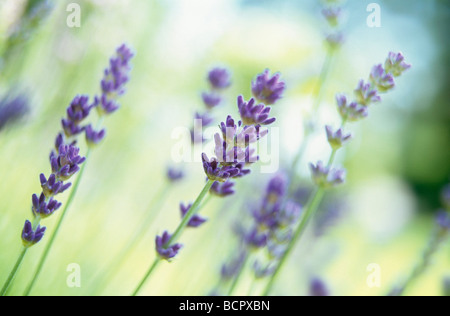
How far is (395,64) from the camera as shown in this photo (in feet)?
2.64

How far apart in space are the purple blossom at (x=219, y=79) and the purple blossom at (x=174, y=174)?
0.82 ft

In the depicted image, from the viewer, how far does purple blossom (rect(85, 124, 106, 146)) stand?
0.78 m

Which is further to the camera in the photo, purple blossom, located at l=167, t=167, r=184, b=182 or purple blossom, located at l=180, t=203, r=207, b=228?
purple blossom, located at l=167, t=167, r=184, b=182

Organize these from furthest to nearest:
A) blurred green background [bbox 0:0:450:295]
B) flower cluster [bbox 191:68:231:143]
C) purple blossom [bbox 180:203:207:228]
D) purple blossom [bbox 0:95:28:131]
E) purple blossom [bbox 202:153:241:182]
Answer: blurred green background [bbox 0:0:450:295], flower cluster [bbox 191:68:231:143], purple blossom [bbox 0:95:28:131], purple blossom [bbox 180:203:207:228], purple blossom [bbox 202:153:241:182]

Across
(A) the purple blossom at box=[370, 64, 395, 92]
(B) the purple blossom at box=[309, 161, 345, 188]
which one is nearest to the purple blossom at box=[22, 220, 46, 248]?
(B) the purple blossom at box=[309, 161, 345, 188]

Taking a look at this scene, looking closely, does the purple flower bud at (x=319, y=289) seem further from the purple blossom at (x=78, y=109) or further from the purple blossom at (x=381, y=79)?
the purple blossom at (x=78, y=109)

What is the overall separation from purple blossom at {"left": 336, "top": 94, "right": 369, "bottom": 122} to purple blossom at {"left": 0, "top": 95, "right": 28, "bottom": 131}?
2.21 ft

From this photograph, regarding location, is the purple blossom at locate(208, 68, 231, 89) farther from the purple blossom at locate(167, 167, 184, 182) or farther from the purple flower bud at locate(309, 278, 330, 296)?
the purple flower bud at locate(309, 278, 330, 296)

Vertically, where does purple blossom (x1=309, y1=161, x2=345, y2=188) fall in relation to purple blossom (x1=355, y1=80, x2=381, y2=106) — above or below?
below

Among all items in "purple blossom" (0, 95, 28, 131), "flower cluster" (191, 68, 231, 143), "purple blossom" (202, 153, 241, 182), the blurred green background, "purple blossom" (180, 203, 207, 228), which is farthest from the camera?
the blurred green background

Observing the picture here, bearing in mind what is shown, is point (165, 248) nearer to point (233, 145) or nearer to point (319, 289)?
point (233, 145)

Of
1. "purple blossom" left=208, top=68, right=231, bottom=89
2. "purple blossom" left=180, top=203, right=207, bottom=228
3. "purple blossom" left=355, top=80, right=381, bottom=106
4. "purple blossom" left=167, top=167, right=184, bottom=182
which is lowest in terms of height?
"purple blossom" left=167, top=167, right=184, bottom=182

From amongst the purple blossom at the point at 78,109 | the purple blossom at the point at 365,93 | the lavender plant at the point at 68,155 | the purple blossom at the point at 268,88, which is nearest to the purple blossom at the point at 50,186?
the lavender plant at the point at 68,155

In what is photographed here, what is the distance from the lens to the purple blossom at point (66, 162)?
2.10ft
